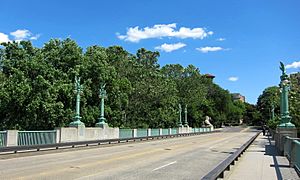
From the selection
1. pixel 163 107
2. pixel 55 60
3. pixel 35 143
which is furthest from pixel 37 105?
pixel 163 107

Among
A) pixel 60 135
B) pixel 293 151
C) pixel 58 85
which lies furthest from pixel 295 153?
pixel 58 85

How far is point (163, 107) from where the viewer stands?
75.0 meters

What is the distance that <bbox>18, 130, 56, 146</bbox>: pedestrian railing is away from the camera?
24730 millimetres

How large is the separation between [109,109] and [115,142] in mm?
14178

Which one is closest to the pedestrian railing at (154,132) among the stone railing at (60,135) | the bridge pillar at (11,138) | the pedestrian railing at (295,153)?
the stone railing at (60,135)

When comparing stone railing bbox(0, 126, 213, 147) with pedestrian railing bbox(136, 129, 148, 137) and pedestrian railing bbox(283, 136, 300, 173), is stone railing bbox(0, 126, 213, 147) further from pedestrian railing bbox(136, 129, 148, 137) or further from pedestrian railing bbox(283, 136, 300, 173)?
pedestrian railing bbox(283, 136, 300, 173)

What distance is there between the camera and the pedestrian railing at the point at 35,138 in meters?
24.7

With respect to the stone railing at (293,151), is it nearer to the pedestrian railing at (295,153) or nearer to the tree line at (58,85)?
the pedestrian railing at (295,153)

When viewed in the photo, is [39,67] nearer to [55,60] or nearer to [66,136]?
[55,60]

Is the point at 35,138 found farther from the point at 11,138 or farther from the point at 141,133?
the point at 141,133

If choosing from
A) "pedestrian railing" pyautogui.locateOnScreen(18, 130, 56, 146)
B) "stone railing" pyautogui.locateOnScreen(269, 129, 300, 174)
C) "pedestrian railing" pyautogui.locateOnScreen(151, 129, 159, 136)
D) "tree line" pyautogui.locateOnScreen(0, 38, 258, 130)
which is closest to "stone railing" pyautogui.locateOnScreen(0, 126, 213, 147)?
"pedestrian railing" pyautogui.locateOnScreen(18, 130, 56, 146)

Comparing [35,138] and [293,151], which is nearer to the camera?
[293,151]

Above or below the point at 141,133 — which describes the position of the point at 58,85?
above

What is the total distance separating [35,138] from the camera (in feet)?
86.1
